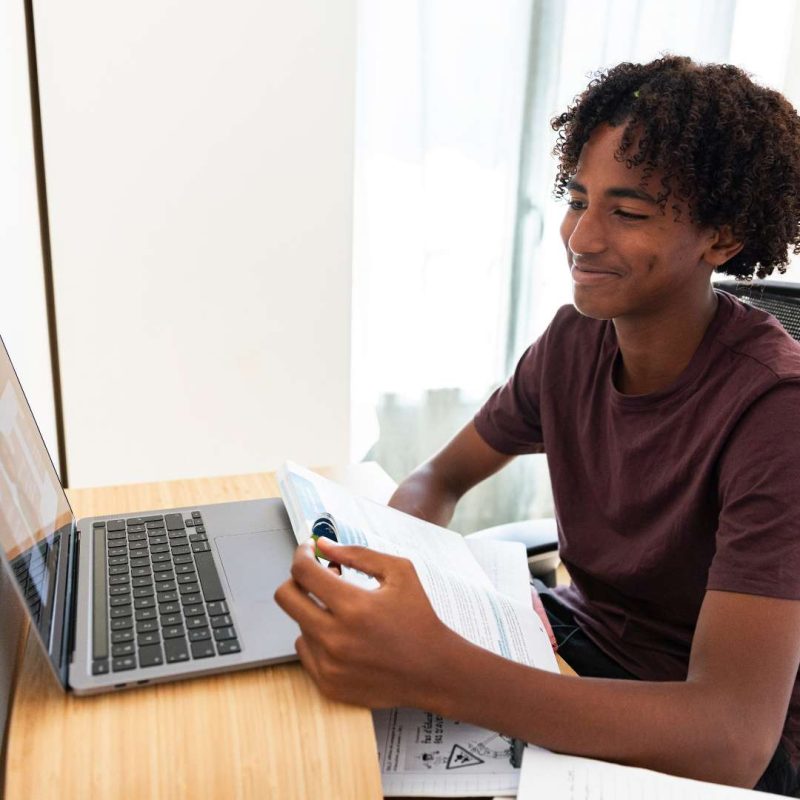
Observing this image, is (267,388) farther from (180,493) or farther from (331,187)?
(180,493)

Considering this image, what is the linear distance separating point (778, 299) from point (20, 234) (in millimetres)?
1267

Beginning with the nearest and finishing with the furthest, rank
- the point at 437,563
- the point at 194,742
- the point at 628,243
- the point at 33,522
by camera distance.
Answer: the point at 194,742 < the point at 33,522 < the point at 437,563 < the point at 628,243

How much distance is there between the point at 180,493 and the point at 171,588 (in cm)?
33

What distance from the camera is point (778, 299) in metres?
1.12

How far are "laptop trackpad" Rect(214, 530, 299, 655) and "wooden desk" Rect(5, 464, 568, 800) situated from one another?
0.04m

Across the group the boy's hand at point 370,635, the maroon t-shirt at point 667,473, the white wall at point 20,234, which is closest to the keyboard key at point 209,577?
the boy's hand at point 370,635

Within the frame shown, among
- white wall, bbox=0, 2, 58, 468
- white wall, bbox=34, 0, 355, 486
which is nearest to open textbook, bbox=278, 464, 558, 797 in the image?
white wall, bbox=0, 2, 58, 468

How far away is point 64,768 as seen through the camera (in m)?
0.55

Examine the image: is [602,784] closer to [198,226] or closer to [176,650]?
[176,650]

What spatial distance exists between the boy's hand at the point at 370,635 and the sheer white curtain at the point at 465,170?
1561 mm

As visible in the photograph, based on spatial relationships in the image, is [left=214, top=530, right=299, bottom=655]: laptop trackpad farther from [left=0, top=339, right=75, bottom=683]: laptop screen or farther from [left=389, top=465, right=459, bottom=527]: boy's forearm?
[left=389, top=465, right=459, bottom=527]: boy's forearm

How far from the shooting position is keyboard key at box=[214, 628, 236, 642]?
66 cm

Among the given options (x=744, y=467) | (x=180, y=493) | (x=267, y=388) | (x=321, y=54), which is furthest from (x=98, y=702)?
(x=321, y=54)

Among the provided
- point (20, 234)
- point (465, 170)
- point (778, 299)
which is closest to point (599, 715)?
point (778, 299)
